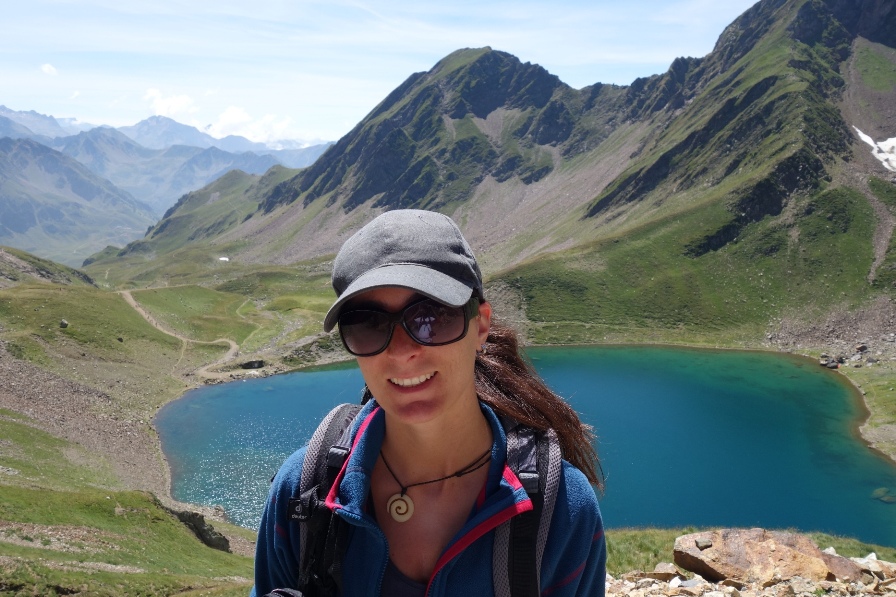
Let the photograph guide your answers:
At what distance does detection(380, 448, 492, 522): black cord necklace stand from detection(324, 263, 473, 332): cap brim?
4.91 feet

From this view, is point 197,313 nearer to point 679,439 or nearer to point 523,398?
point 679,439

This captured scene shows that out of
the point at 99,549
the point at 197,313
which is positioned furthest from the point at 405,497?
the point at 197,313

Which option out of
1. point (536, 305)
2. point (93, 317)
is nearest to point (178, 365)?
point (93, 317)

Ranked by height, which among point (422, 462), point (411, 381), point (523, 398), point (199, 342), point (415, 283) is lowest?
point (199, 342)

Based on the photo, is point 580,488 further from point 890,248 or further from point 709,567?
point 890,248

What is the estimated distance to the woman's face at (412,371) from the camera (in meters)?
4.44

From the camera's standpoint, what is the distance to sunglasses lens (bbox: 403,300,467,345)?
4.39 meters

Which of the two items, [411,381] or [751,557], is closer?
[411,381]

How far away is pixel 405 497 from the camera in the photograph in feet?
15.7

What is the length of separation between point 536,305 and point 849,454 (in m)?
76.2

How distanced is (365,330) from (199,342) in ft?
404

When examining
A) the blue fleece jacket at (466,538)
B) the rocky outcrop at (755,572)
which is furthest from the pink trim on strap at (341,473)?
the rocky outcrop at (755,572)

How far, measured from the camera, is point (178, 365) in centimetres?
10525

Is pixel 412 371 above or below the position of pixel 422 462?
above
